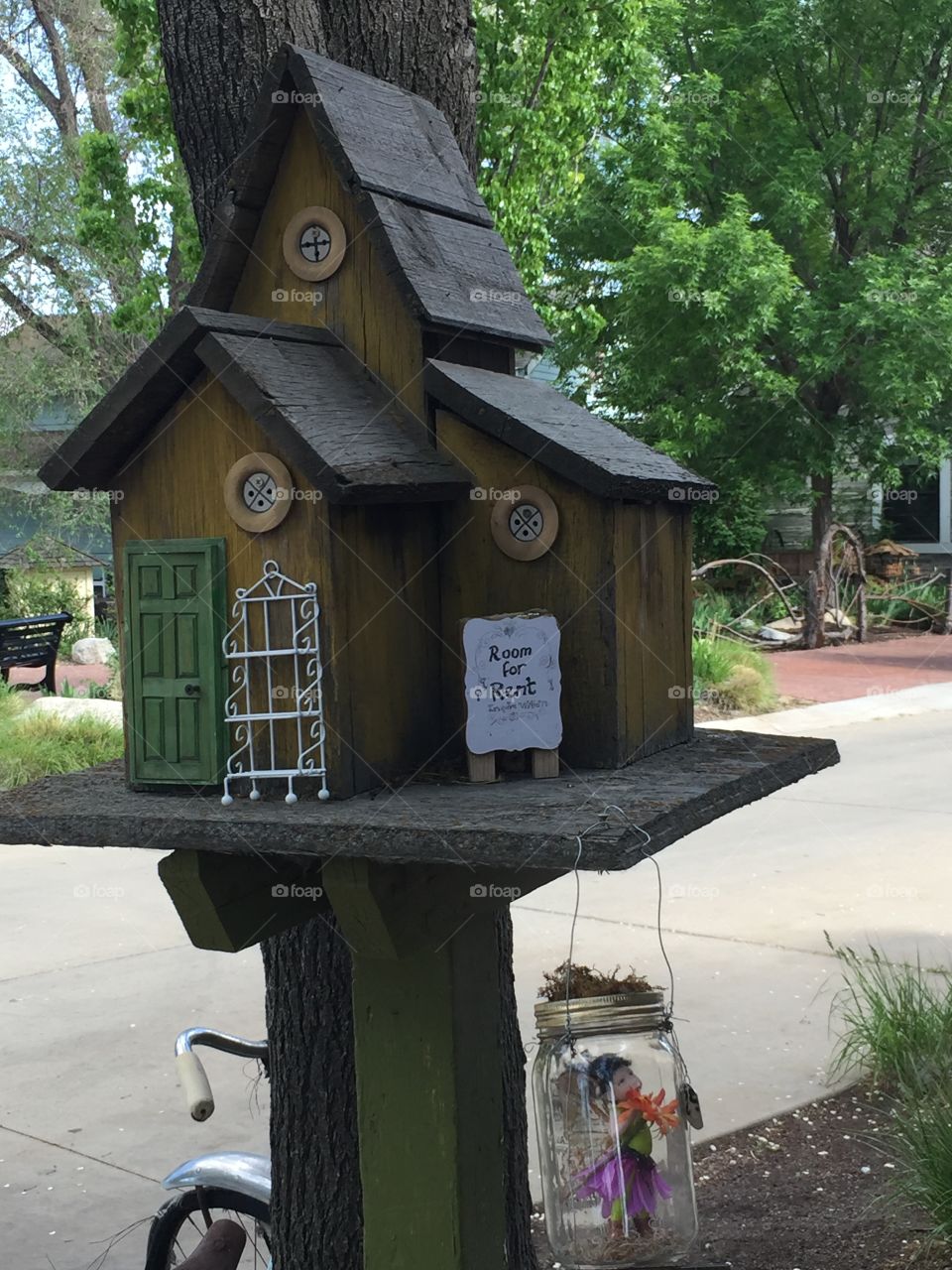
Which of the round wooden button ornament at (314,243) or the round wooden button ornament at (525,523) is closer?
the round wooden button ornament at (525,523)

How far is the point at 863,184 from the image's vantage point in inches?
720

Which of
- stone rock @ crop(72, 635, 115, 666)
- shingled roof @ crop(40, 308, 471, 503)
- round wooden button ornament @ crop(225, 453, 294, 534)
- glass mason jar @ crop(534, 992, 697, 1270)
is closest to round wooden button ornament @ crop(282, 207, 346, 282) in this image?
shingled roof @ crop(40, 308, 471, 503)

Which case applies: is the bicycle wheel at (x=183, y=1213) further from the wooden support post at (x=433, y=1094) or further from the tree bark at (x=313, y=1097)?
the wooden support post at (x=433, y=1094)

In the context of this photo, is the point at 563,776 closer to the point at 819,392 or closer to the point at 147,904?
the point at 147,904

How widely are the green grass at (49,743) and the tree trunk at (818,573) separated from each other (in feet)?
33.5

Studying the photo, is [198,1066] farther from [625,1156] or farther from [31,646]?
[31,646]

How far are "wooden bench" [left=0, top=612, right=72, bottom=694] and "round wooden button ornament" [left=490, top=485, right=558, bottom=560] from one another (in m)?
11.6

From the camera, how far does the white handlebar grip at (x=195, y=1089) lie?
2.29 m

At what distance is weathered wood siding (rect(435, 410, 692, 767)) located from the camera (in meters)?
2.16

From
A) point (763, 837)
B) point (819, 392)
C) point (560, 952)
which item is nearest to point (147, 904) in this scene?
point (560, 952)

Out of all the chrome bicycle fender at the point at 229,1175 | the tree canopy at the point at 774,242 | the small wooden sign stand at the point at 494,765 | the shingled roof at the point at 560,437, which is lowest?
the chrome bicycle fender at the point at 229,1175

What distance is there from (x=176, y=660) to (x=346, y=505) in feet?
1.21

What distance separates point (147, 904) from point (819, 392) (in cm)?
1376

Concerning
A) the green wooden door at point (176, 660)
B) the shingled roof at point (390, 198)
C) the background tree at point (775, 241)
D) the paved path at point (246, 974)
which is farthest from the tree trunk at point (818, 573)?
the green wooden door at point (176, 660)
